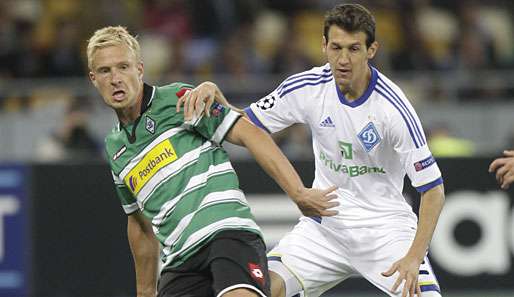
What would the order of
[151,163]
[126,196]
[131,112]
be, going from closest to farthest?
1. [151,163]
2. [131,112]
3. [126,196]

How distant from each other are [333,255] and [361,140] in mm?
738

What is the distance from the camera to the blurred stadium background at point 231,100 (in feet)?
34.7

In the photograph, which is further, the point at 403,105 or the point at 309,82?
the point at 309,82

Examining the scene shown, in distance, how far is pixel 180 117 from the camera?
5.63m

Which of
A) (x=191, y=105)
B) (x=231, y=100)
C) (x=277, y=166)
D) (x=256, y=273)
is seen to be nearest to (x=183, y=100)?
(x=191, y=105)

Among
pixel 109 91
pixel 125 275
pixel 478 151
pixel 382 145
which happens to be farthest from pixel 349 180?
pixel 478 151

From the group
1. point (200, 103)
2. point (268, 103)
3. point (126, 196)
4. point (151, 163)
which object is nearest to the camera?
point (200, 103)

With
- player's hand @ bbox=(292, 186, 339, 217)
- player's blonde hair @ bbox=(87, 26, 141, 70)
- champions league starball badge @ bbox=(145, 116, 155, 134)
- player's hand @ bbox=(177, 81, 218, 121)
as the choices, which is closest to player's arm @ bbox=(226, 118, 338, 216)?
player's hand @ bbox=(292, 186, 339, 217)

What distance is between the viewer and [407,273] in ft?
19.1

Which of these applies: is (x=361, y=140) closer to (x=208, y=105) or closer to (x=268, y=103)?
(x=268, y=103)

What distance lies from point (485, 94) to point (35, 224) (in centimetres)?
521

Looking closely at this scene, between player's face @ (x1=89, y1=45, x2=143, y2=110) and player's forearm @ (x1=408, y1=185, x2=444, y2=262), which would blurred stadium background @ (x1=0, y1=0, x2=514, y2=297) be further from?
player's face @ (x1=89, y1=45, x2=143, y2=110)

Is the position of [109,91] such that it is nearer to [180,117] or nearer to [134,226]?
[180,117]

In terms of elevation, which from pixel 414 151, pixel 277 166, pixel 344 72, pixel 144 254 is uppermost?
pixel 344 72
